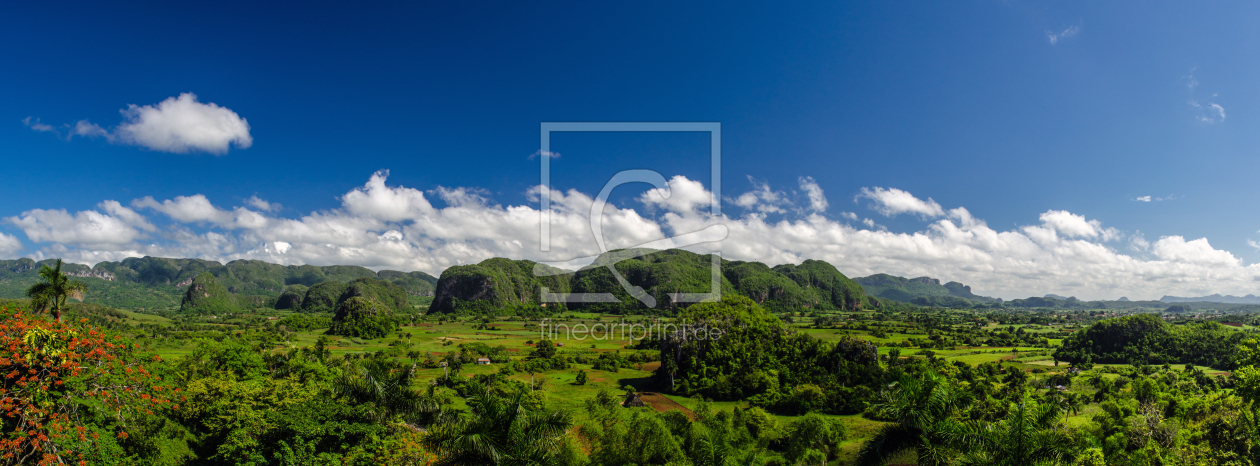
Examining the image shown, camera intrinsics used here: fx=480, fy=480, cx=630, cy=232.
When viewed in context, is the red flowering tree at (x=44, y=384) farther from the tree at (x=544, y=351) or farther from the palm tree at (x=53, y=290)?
the tree at (x=544, y=351)

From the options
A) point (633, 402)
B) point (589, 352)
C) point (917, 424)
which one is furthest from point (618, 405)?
point (589, 352)

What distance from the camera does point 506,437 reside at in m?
14.4

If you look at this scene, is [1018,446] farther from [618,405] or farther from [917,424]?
[618,405]

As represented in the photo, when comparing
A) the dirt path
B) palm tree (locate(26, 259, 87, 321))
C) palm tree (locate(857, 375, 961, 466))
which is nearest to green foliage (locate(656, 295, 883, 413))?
the dirt path

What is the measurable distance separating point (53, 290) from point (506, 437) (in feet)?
122

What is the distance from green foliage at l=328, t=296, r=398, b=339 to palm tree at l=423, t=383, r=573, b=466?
11128 centimetres

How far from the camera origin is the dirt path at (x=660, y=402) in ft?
161

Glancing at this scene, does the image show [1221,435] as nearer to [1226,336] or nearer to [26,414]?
[26,414]

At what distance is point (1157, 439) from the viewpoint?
26.4m

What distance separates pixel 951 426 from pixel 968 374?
190 ft

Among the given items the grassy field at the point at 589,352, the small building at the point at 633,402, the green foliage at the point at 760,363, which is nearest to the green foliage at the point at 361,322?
the grassy field at the point at 589,352

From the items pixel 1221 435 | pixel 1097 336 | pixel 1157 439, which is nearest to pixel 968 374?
pixel 1157 439

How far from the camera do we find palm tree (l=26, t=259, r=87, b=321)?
101ft

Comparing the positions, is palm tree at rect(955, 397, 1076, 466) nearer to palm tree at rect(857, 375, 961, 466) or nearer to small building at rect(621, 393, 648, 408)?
palm tree at rect(857, 375, 961, 466)
